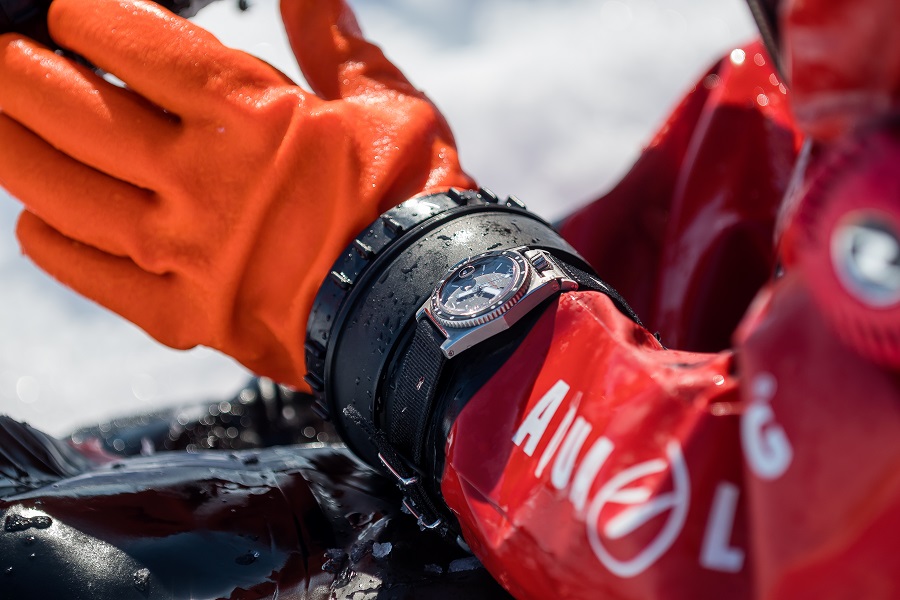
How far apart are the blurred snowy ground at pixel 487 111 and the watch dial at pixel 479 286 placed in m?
1.54

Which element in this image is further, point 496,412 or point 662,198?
point 662,198

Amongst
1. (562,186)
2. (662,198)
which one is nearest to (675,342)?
(662,198)

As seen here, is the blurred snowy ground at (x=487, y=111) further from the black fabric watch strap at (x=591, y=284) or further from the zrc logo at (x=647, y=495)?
the zrc logo at (x=647, y=495)

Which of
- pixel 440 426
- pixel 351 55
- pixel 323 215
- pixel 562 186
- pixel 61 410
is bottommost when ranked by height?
pixel 61 410

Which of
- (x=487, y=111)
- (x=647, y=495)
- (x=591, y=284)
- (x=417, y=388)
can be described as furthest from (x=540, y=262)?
(x=487, y=111)

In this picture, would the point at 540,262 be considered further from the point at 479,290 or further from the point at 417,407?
the point at 417,407

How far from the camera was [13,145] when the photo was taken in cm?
92

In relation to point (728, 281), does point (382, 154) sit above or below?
above

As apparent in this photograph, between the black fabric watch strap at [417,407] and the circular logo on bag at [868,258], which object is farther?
the black fabric watch strap at [417,407]

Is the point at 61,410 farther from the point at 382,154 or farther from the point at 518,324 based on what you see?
the point at 518,324

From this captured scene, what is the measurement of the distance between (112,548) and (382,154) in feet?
1.46

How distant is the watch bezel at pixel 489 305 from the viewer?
69 cm

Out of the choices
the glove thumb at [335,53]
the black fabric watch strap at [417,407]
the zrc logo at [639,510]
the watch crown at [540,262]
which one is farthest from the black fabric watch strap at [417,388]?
the glove thumb at [335,53]

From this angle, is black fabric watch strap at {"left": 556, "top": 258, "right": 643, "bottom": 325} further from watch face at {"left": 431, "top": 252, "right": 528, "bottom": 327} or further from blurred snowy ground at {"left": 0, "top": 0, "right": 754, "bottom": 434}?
blurred snowy ground at {"left": 0, "top": 0, "right": 754, "bottom": 434}
